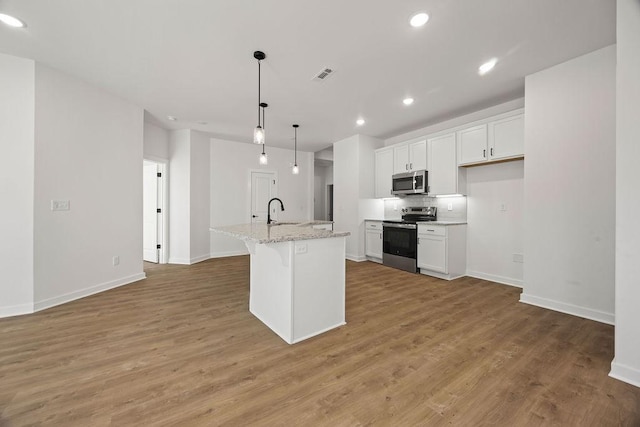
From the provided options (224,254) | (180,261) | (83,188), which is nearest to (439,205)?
(224,254)

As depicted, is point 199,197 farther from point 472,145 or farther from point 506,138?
point 506,138

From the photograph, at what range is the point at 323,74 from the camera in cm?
305

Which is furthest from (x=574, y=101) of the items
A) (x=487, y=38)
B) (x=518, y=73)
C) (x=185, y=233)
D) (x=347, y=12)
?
(x=185, y=233)

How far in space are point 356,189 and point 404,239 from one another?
1.55m

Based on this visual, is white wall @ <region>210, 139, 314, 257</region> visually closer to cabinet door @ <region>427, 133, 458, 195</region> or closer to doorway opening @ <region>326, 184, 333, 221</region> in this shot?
doorway opening @ <region>326, 184, 333, 221</region>

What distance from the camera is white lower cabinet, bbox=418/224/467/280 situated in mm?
4137

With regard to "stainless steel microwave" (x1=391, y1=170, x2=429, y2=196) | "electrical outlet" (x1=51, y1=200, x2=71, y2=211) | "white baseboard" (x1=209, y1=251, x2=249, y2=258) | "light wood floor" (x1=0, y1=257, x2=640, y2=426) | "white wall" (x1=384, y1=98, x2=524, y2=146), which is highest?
"white wall" (x1=384, y1=98, x2=524, y2=146)

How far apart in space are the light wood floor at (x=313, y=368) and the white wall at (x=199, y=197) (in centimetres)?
248

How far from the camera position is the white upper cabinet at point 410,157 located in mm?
4742

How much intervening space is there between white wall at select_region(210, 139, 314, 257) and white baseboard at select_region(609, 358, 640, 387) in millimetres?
6012

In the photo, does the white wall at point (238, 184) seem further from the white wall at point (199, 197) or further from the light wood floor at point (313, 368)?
the light wood floor at point (313, 368)

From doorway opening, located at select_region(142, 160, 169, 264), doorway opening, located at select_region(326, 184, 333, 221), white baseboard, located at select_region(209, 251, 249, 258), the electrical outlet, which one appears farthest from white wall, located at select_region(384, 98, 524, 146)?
the electrical outlet

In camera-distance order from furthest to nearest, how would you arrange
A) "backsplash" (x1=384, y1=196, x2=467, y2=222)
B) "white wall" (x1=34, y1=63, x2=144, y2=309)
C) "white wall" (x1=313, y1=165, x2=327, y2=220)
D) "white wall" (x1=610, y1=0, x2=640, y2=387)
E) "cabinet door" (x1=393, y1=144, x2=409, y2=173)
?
1. "white wall" (x1=313, y1=165, x2=327, y2=220)
2. "cabinet door" (x1=393, y1=144, x2=409, y2=173)
3. "backsplash" (x1=384, y1=196, x2=467, y2=222)
4. "white wall" (x1=34, y1=63, x2=144, y2=309)
5. "white wall" (x1=610, y1=0, x2=640, y2=387)

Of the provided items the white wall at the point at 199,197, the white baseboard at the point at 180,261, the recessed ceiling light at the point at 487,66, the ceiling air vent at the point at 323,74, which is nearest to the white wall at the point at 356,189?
the ceiling air vent at the point at 323,74
